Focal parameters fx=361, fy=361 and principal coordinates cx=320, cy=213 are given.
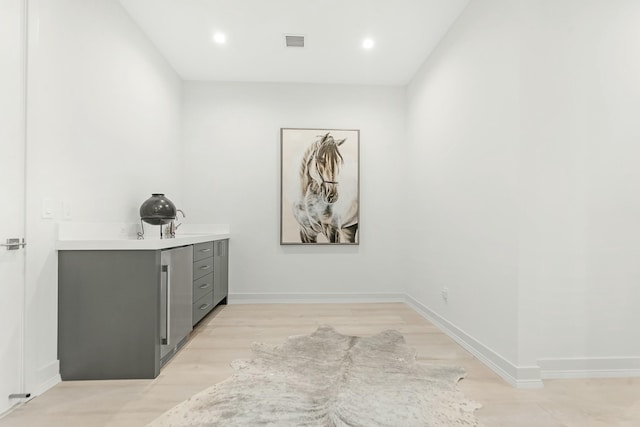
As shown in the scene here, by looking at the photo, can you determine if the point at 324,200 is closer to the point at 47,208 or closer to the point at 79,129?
the point at 79,129

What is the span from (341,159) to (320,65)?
3.78 ft

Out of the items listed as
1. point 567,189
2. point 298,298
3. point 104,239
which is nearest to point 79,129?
point 104,239

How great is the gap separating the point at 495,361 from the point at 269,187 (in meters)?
3.16

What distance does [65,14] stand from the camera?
2334 mm

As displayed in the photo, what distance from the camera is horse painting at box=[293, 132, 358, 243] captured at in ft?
15.1

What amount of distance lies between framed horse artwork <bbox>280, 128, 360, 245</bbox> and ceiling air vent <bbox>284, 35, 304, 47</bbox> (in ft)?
3.79

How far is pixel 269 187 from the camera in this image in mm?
4645

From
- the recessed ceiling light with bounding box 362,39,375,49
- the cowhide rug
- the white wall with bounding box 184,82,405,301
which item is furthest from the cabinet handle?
the recessed ceiling light with bounding box 362,39,375,49

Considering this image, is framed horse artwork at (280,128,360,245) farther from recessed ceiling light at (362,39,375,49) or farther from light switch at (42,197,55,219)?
light switch at (42,197,55,219)

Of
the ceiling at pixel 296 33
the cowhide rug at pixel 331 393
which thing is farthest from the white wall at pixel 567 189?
the ceiling at pixel 296 33

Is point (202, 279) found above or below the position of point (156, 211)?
below

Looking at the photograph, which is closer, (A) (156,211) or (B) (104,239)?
(B) (104,239)

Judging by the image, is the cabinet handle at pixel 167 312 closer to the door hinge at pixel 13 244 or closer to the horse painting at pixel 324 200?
the door hinge at pixel 13 244

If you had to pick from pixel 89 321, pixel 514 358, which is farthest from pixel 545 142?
pixel 89 321
